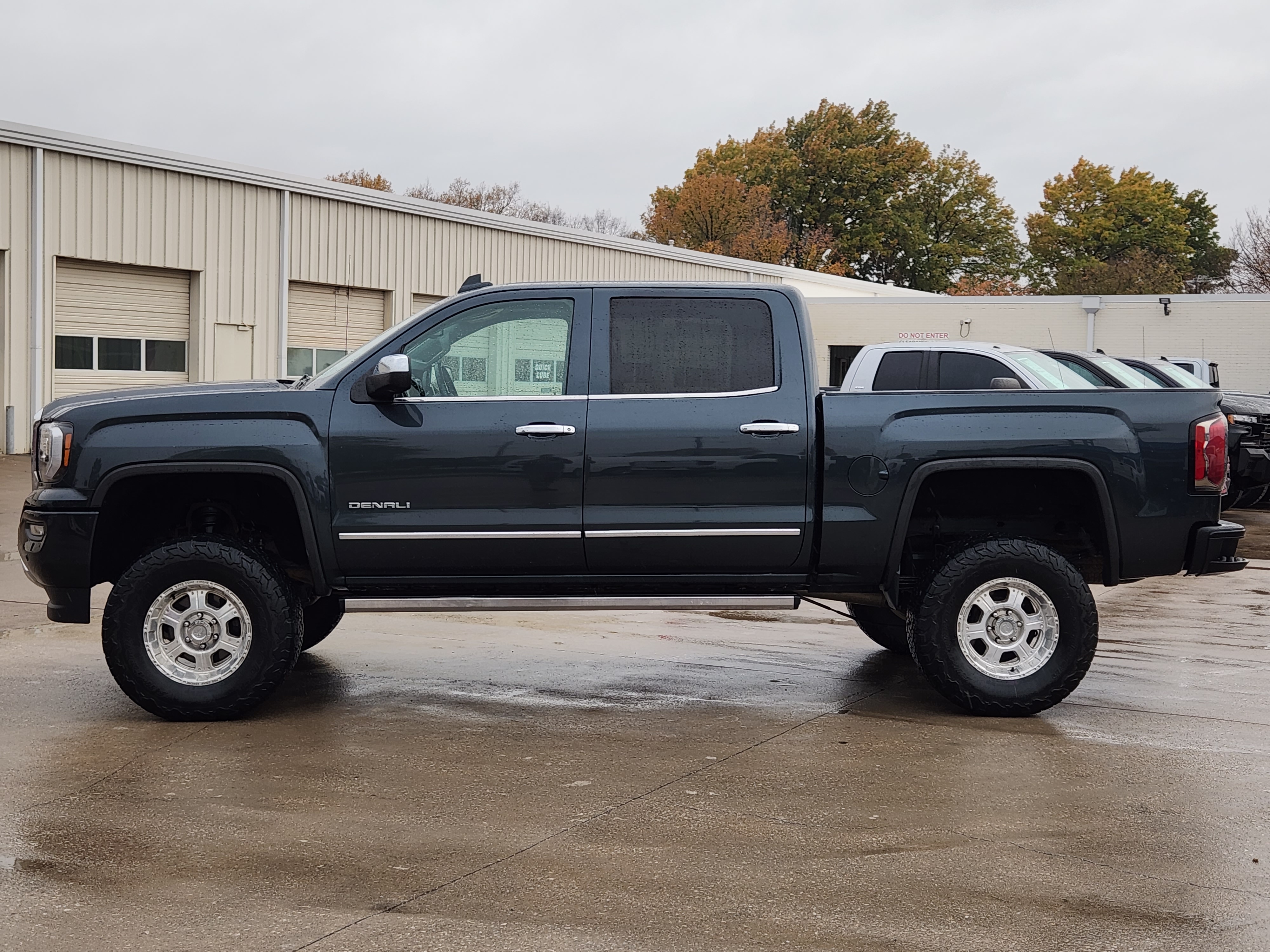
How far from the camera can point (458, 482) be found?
6.37 metres

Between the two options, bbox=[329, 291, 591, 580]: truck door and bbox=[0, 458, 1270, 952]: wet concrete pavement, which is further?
bbox=[329, 291, 591, 580]: truck door

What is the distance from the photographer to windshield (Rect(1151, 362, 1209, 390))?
15828mm

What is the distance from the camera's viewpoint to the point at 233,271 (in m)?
23.4

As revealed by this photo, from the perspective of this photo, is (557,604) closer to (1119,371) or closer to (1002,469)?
(1002,469)

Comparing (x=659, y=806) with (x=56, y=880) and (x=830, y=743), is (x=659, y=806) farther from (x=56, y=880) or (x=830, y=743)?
(x=56, y=880)

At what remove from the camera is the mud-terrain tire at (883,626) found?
815cm

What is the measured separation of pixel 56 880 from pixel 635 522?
3.01 meters

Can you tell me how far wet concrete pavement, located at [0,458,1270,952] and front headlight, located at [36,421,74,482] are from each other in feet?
3.79

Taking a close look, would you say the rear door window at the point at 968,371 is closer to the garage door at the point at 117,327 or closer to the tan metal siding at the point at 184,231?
the garage door at the point at 117,327

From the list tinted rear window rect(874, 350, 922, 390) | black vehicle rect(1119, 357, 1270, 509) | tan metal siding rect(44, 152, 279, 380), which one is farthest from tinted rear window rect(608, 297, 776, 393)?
tan metal siding rect(44, 152, 279, 380)

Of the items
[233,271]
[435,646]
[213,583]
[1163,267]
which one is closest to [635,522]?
[213,583]


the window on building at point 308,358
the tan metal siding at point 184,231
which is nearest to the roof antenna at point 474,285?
the tan metal siding at point 184,231

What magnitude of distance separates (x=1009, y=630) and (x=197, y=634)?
3.86 metres

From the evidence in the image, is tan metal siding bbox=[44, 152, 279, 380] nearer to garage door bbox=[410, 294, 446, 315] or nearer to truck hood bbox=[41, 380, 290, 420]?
garage door bbox=[410, 294, 446, 315]
